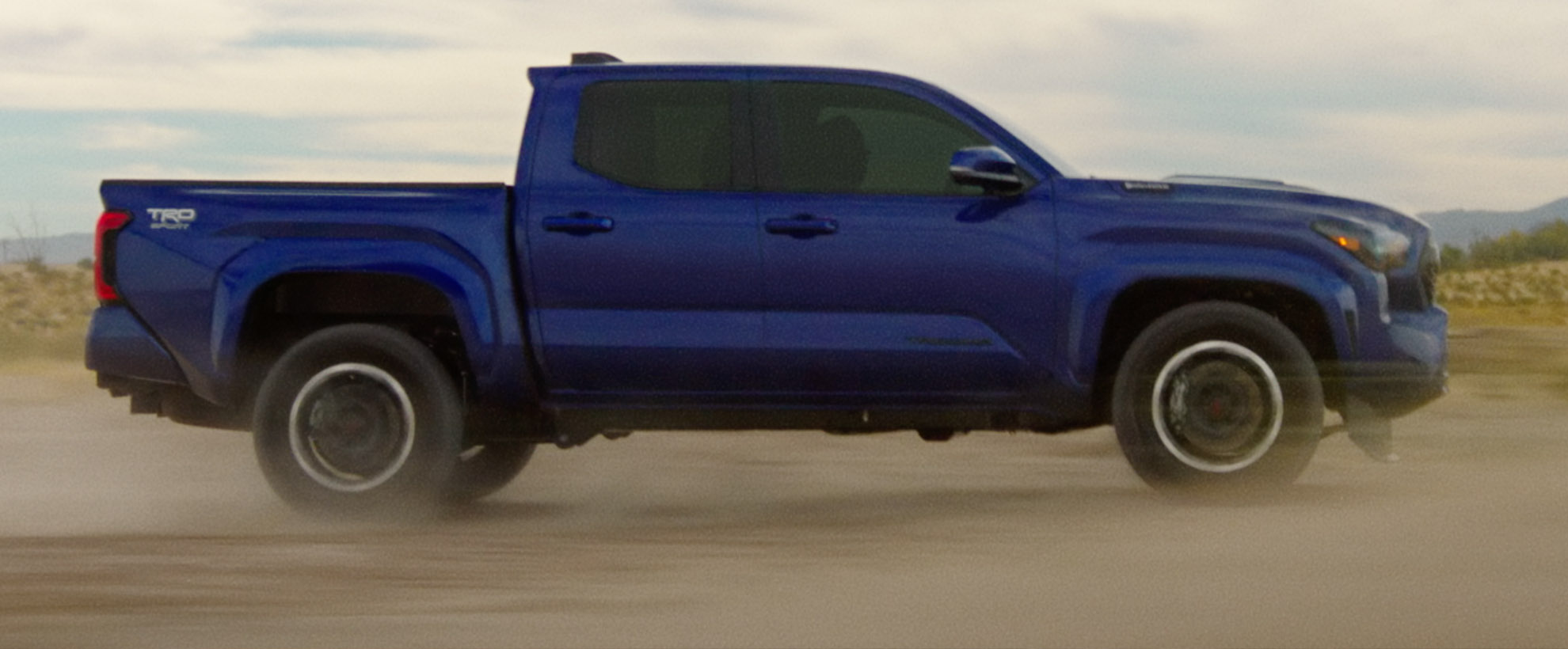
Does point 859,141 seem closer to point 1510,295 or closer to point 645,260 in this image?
point 645,260

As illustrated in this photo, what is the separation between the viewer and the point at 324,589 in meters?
6.93

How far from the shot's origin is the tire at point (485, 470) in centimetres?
1042

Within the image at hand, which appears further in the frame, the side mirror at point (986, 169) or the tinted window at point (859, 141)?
the tinted window at point (859, 141)

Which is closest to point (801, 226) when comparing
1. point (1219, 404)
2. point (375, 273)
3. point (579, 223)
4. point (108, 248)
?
point (579, 223)

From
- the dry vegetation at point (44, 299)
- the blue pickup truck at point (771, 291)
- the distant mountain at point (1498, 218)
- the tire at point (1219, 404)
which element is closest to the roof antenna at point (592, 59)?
the blue pickup truck at point (771, 291)

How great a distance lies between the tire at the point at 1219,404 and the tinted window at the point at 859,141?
1.08m

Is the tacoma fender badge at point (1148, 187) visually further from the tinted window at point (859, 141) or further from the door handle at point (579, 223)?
the door handle at point (579, 223)

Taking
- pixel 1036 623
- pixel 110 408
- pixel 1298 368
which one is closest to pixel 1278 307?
pixel 1298 368

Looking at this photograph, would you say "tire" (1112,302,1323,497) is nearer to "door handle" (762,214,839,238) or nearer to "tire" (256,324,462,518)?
"door handle" (762,214,839,238)

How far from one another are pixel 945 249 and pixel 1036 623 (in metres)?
2.81

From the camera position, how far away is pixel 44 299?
50.4 meters

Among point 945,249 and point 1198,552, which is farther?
point 945,249

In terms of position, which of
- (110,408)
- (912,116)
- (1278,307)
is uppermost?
(912,116)

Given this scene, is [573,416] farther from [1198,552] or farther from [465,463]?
[1198,552]
